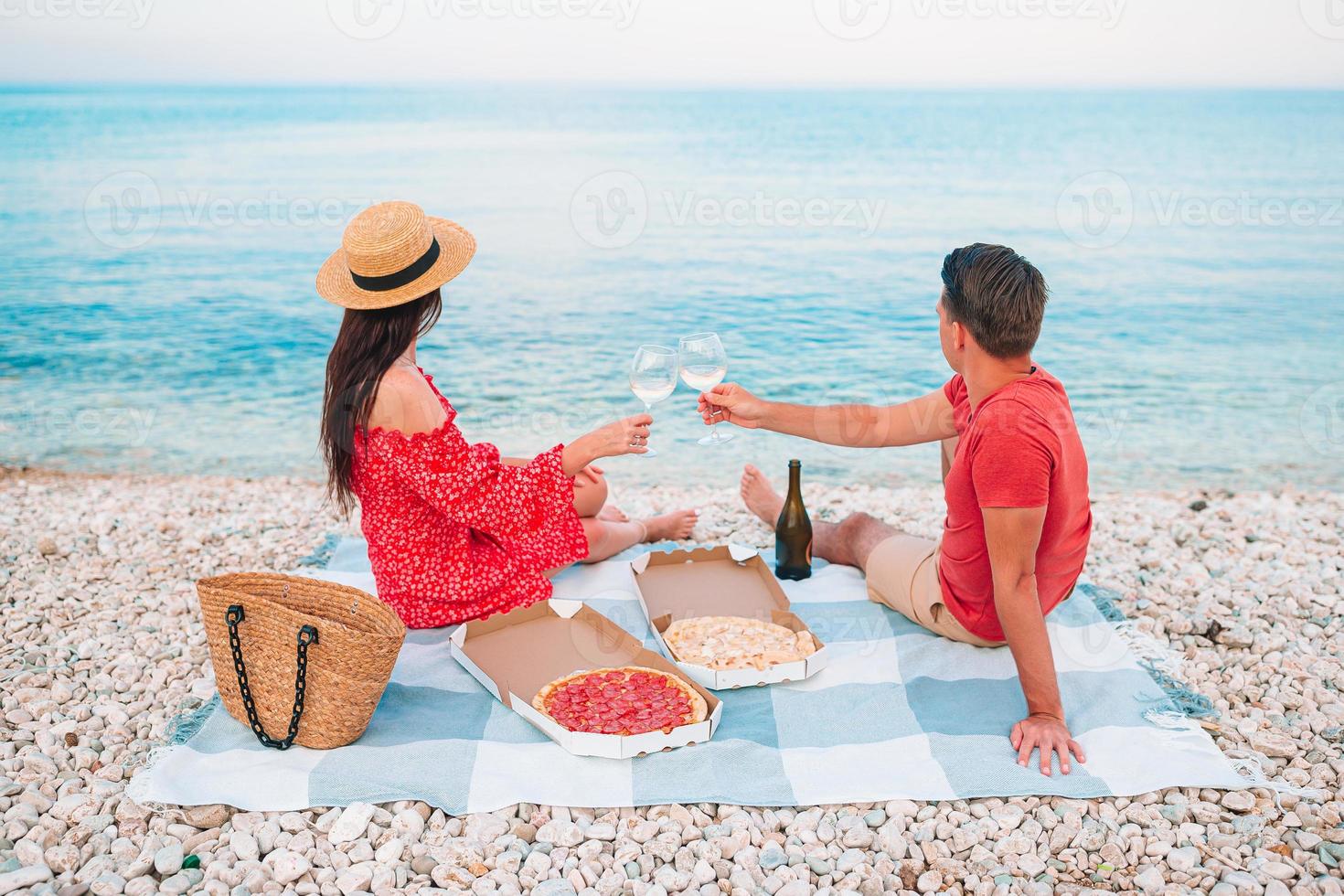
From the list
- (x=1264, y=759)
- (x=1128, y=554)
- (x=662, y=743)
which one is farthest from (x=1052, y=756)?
(x=1128, y=554)

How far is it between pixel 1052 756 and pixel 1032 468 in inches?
37.5

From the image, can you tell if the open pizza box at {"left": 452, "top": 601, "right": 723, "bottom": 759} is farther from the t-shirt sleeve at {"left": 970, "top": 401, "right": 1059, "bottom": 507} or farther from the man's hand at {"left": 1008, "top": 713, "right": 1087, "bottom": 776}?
the t-shirt sleeve at {"left": 970, "top": 401, "right": 1059, "bottom": 507}

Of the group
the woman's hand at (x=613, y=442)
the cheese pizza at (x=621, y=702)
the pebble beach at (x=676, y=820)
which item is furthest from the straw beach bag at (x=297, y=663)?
the woman's hand at (x=613, y=442)

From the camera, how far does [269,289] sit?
17031 mm

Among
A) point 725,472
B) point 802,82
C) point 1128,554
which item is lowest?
point 725,472

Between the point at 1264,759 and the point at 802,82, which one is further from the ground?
the point at 802,82

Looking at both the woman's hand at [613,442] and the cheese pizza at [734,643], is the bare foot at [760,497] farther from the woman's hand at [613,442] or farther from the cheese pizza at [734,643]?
the woman's hand at [613,442]

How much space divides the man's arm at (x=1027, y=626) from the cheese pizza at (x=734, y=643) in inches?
32.2

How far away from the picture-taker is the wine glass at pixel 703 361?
3.70 m

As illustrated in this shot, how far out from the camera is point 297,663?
3.21 metres

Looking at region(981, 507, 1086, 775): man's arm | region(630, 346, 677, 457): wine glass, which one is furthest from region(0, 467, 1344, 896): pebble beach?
region(630, 346, 677, 457): wine glass

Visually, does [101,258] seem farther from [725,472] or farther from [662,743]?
[662,743]

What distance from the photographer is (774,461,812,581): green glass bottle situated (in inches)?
187

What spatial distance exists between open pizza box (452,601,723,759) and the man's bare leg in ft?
4.27
